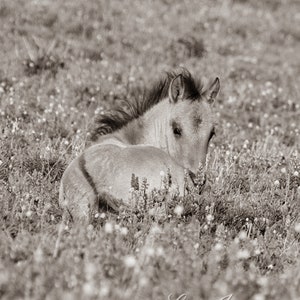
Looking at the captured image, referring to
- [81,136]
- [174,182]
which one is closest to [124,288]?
[174,182]

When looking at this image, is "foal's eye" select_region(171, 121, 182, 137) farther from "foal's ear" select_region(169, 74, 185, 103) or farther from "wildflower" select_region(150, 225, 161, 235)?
"wildflower" select_region(150, 225, 161, 235)

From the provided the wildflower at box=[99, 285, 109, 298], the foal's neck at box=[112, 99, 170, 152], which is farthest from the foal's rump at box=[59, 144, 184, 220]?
the wildflower at box=[99, 285, 109, 298]

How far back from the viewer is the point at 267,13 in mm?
17391

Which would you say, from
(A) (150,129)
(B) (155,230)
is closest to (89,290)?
(B) (155,230)

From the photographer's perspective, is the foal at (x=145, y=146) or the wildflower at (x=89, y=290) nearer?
the wildflower at (x=89, y=290)

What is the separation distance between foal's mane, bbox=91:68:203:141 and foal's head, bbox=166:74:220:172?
0.04 ft

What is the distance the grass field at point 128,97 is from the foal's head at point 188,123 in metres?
0.48

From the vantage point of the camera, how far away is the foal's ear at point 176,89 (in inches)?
244

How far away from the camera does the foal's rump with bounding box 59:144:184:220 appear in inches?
179

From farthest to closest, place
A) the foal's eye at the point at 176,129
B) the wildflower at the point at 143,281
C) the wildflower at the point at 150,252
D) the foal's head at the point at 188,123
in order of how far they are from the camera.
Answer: the foal's eye at the point at 176,129 → the foal's head at the point at 188,123 → the wildflower at the point at 150,252 → the wildflower at the point at 143,281

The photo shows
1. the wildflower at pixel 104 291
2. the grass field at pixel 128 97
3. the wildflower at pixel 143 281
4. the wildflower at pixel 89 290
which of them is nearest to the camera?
the wildflower at pixel 89 290

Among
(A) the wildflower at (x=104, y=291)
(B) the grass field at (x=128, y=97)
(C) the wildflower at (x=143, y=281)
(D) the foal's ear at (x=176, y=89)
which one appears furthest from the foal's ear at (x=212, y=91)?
(A) the wildflower at (x=104, y=291)

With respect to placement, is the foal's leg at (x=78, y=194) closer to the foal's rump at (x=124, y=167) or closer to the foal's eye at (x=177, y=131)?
the foal's rump at (x=124, y=167)

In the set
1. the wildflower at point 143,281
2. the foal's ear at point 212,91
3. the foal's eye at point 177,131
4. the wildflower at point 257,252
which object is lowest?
the wildflower at point 257,252
